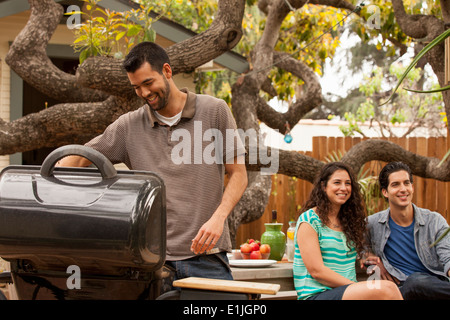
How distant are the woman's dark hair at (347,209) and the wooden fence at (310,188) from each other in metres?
5.23

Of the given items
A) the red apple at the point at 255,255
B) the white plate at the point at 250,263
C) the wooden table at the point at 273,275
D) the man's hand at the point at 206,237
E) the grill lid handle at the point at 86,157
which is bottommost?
the wooden table at the point at 273,275

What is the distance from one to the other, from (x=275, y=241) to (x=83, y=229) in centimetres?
271

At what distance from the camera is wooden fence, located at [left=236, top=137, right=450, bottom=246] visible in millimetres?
8977

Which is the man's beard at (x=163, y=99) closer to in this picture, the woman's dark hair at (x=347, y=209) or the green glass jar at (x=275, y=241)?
the woman's dark hair at (x=347, y=209)

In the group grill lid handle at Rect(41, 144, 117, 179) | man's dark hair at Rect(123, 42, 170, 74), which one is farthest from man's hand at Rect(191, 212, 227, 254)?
man's dark hair at Rect(123, 42, 170, 74)

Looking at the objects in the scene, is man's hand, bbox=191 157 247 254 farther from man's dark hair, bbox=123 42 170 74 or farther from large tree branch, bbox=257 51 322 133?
large tree branch, bbox=257 51 322 133

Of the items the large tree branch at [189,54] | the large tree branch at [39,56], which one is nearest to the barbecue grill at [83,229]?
the large tree branch at [189,54]

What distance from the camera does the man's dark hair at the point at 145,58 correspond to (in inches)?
80.6

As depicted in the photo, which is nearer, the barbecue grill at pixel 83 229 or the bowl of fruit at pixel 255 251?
the barbecue grill at pixel 83 229

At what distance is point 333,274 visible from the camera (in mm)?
3252

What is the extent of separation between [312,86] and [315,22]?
1.26 metres
